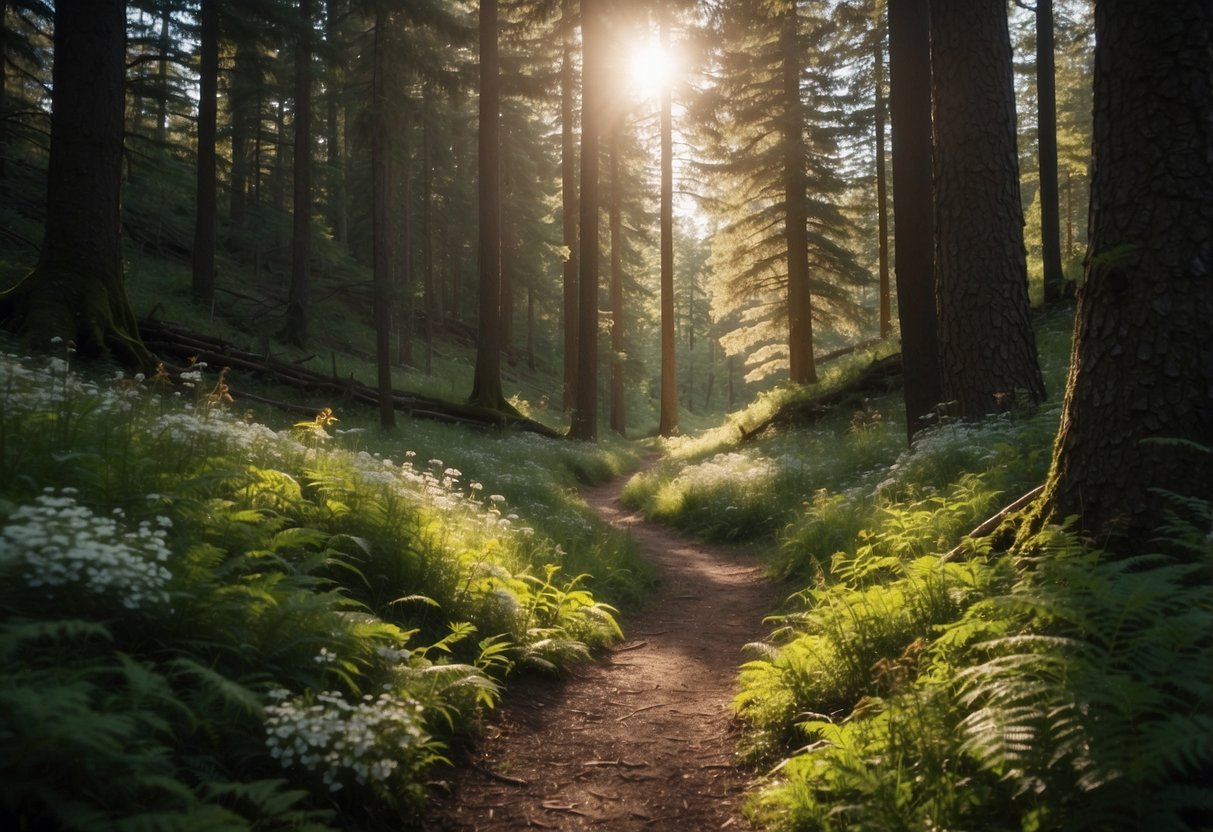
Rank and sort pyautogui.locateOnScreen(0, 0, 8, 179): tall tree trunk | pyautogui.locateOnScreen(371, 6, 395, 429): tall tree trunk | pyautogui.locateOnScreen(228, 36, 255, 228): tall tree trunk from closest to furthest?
1. pyautogui.locateOnScreen(371, 6, 395, 429): tall tree trunk
2. pyautogui.locateOnScreen(0, 0, 8, 179): tall tree trunk
3. pyautogui.locateOnScreen(228, 36, 255, 228): tall tree trunk

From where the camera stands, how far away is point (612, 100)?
21.7 meters

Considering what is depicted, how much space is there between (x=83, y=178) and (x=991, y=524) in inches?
412

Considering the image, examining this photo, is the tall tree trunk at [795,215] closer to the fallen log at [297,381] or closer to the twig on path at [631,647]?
the fallen log at [297,381]

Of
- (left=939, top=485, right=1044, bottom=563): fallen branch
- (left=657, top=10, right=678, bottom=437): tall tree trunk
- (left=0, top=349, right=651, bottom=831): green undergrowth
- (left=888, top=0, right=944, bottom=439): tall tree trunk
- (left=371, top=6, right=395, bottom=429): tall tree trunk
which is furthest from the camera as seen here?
(left=657, top=10, right=678, bottom=437): tall tree trunk

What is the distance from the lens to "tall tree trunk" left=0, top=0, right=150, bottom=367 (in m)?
8.63

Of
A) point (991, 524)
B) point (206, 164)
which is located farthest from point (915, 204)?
point (206, 164)

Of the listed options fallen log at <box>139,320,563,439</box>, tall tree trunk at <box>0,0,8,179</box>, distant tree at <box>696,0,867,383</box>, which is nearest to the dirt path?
fallen log at <box>139,320,563,439</box>

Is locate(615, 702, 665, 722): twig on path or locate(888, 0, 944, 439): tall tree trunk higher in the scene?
locate(888, 0, 944, 439): tall tree trunk

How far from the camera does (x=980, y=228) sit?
7785 millimetres

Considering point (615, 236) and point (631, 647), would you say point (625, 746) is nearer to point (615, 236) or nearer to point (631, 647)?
point (631, 647)

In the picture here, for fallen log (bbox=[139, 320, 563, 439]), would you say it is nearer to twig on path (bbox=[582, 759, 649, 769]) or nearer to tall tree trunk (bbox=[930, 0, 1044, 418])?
twig on path (bbox=[582, 759, 649, 769])

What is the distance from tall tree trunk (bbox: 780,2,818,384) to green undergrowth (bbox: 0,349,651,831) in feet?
49.3

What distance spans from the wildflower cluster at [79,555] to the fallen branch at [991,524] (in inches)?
167

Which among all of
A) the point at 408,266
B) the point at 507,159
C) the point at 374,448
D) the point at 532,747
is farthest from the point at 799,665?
the point at 507,159
